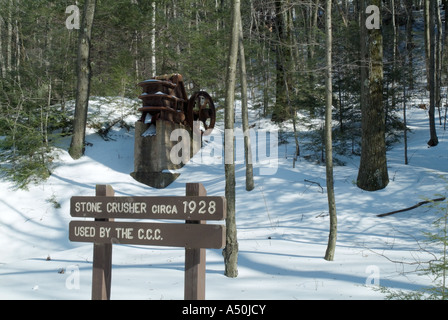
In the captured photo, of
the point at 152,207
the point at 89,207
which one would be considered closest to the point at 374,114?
the point at 152,207

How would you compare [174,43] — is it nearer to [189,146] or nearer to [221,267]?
[189,146]

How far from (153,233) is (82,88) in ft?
35.3

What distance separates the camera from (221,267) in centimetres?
656

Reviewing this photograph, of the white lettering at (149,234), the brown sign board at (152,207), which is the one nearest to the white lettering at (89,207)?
the brown sign board at (152,207)

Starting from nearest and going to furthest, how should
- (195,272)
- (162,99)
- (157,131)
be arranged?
(195,272), (157,131), (162,99)

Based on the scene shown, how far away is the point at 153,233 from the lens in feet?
12.2

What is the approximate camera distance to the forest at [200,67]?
11258 millimetres

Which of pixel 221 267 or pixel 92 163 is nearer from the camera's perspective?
pixel 221 267

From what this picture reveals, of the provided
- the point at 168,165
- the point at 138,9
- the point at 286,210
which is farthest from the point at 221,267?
the point at 138,9

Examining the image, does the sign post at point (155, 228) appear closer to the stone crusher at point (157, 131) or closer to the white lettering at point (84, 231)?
the white lettering at point (84, 231)

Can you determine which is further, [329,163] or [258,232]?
[258,232]

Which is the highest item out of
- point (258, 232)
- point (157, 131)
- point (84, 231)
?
point (157, 131)

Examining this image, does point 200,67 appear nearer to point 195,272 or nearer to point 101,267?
point 101,267
